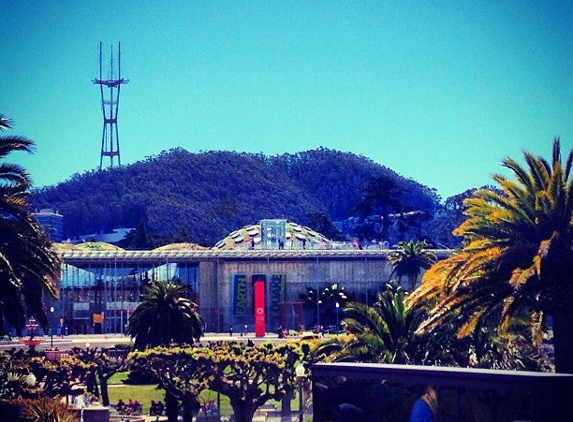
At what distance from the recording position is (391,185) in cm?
17600

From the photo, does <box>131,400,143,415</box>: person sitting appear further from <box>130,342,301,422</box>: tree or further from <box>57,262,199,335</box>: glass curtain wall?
<box>57,262,199,335</box>: glass curtain wall

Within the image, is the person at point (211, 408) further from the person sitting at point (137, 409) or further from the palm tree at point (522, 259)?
the palm tree at point (522, 259)

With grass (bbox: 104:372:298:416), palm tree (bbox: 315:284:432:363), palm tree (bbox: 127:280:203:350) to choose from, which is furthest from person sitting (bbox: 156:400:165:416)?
palm tree (bbox: 315:284:432:363)

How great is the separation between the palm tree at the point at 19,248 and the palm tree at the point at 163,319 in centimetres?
2620

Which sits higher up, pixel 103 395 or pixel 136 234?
pixel 136 234

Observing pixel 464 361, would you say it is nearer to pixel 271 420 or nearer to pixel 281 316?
pixel 271 420

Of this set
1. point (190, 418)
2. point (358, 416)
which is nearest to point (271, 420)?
point (190, 418)

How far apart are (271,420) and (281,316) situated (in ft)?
231

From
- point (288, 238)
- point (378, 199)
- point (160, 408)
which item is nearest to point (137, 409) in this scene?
point (160, 408)

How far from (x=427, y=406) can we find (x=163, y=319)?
133 ft

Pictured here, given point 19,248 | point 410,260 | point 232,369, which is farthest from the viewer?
point 410,260

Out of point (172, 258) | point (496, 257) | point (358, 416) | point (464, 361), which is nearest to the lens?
point (358, 416)

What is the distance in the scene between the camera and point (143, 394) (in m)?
60.2

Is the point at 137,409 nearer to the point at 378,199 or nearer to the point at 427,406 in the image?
the point at 427,406
